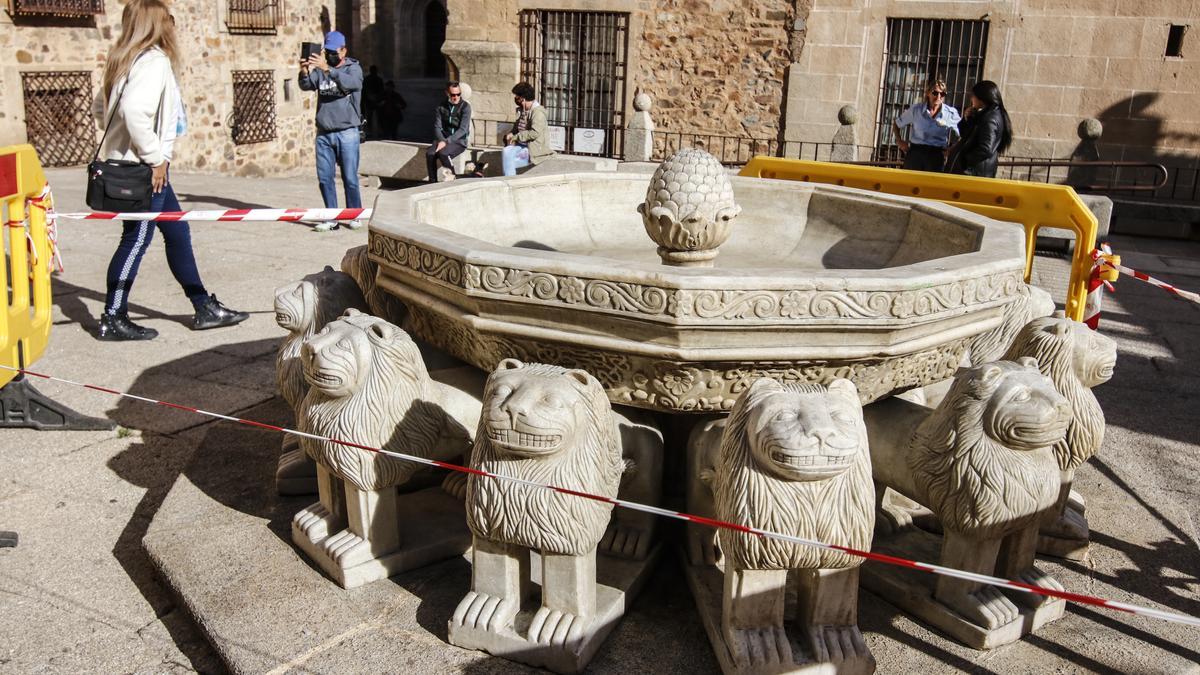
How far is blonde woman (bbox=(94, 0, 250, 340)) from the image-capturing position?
6.07 metres

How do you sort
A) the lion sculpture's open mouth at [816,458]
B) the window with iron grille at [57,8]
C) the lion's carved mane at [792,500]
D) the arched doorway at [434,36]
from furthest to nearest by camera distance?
the arched doorway at [434,36]
the window with iron grille at [57,8]
the lion's carved mane at [792,500]
the lion sculpture's open mouth at [816,458]

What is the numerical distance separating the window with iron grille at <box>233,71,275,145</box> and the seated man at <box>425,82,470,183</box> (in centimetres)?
724

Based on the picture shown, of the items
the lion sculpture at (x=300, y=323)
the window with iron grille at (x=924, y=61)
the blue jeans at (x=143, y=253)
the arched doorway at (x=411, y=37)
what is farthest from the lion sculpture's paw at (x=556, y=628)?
the arched doorway at (x=411, y=37)

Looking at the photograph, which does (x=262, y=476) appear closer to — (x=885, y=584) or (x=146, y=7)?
Result: (x=885, y=584)

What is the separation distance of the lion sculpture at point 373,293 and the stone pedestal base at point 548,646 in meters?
1.52

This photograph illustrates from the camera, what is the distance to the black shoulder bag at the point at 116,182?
20.3 feet

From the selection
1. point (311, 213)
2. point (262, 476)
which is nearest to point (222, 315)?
point (311, 213)

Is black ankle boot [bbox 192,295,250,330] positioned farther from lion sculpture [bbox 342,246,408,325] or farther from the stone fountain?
the stone fountain

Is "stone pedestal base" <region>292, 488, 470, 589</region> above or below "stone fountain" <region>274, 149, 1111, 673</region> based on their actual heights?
below

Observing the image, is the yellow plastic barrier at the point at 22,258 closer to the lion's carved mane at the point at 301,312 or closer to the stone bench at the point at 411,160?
the lion's carved mane at the point at 301,312

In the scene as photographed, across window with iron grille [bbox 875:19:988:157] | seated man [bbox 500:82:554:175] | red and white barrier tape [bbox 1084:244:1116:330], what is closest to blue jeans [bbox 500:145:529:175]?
seated man [bbox 500:82:554:175]

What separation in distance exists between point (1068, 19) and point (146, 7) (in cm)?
1117

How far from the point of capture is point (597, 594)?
344 cm

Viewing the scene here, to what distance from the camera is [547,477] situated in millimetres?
3082
